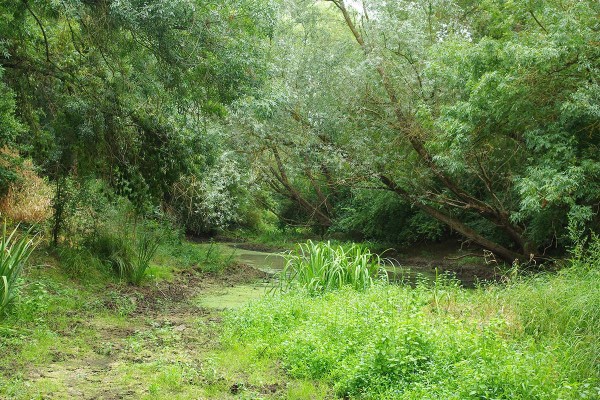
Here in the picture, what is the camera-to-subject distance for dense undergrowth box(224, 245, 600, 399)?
4.16 m

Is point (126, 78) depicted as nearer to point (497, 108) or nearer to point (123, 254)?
point (123, 254)

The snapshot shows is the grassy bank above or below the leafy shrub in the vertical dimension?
below

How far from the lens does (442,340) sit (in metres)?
4.87

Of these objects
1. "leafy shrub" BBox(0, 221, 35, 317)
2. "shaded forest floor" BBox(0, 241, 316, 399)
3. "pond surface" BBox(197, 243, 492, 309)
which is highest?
"leafy shrub" BBox(0, 221, 35, 317)

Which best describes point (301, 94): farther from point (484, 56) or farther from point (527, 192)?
point (527, 192)

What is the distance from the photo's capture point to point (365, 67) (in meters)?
14.7

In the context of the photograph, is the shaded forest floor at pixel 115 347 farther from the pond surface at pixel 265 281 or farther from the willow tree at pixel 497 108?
the willow tree at pixel 497 108

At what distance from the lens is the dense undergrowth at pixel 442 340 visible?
4160 millimetres

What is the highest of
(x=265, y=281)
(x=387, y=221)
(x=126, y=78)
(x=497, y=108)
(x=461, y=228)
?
(x=126, y=78)

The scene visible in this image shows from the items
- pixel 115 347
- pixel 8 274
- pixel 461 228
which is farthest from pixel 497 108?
pixel 8 274

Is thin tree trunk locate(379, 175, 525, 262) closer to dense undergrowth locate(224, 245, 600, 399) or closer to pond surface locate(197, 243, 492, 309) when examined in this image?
pond surface locate(197, 243, 492, 309)

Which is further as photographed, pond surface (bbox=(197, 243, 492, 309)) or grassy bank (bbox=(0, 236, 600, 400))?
pond surface (bbox=(197, 243, 492, 309))

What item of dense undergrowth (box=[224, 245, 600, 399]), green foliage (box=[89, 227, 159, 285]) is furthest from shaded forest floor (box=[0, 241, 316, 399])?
dense undergrowth (box=[224, 245, 600, 399])

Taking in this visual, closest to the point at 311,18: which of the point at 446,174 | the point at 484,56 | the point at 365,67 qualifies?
the point at 365,67
